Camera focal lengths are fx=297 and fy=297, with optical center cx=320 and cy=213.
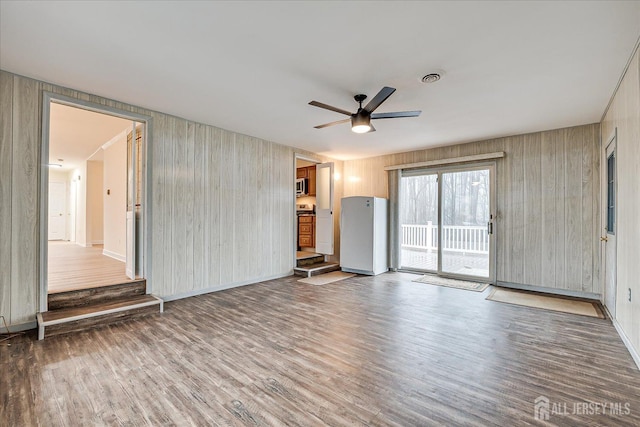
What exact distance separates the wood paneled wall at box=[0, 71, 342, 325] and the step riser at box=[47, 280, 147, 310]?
16 cm

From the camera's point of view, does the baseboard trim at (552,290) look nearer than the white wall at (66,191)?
Yes

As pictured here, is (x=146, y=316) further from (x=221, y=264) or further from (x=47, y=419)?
(x=47, y=419)

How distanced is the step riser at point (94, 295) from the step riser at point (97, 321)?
1.32 feet

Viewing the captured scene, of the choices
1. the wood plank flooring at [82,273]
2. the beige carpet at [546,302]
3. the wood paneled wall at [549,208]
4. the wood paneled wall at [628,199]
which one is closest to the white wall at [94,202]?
the wood plank flooring at [82,273]

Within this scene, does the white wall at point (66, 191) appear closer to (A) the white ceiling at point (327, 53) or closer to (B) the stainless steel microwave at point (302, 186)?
(B) the stainless steel microwave at point (302, 186)

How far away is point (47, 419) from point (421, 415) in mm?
2240

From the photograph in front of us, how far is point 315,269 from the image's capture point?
19.9ft

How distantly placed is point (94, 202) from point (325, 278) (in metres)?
7.03

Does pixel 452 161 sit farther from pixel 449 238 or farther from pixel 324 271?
pixel 324 271

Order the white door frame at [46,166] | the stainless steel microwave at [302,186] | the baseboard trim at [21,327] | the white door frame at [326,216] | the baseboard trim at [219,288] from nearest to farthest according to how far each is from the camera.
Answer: the baseboard trim at [21,327], the white door frame at [46,166], the baseboard trim at [219,288], the white door frame at [326,216], the stainless steel microwave at [302,186]

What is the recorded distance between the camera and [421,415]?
1.81 metres

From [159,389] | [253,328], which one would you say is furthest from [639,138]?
[159,389]

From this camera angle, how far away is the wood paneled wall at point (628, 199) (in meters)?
2.48

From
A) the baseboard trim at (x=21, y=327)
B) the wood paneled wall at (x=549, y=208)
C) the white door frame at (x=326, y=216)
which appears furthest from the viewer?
the white door frame at (x=326, y=216)
